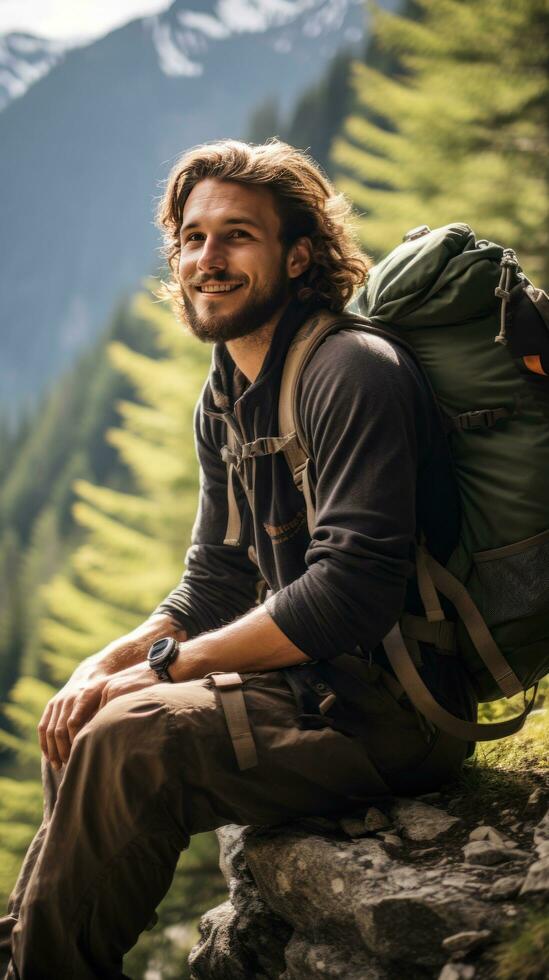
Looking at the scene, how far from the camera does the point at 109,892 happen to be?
2205mm

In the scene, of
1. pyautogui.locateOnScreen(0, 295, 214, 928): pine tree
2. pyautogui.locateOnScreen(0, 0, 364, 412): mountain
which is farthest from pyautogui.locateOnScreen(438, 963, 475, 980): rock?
pyautogui.locateOnScreen(0, 0, 364, 412): mountain

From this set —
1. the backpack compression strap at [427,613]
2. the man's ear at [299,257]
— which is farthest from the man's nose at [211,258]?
the backpack compression strap at [427,613]

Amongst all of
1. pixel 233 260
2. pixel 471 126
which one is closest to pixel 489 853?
pixel 233 260

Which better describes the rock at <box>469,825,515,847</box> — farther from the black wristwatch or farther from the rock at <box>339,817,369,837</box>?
the black wristwatch

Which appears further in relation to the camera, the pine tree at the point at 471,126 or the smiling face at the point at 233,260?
the pine tree at the point at 471,126

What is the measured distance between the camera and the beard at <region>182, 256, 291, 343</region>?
2.81 metres

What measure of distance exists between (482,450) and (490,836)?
942 mm

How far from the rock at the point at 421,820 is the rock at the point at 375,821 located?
4 centimetres

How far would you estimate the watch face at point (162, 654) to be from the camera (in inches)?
98.7

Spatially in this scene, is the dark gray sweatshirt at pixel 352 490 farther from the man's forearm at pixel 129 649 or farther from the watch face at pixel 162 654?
the man's forearm at pixel 129 649

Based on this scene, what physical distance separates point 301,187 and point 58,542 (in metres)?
46.0

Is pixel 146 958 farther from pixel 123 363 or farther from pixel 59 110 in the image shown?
pixel 59 110

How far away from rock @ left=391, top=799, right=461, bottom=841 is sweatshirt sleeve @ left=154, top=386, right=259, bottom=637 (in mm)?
881

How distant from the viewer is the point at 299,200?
2971 mm
